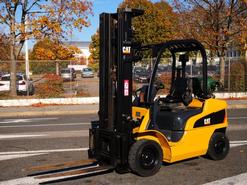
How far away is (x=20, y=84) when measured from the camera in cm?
2142

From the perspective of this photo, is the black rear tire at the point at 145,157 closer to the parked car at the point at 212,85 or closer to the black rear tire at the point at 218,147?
the black rear tire at the point at 218,147

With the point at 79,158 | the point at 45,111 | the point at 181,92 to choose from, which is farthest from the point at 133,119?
the point at 45,111

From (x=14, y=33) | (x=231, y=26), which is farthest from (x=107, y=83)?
(x=231, y=26)

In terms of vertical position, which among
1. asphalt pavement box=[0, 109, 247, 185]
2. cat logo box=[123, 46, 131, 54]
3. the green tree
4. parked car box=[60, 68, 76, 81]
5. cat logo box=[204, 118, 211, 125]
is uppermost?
the green tree

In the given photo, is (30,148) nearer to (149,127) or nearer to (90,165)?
(90,165)

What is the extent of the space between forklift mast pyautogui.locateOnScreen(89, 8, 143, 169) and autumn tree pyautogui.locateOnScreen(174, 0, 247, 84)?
20213 millimetres

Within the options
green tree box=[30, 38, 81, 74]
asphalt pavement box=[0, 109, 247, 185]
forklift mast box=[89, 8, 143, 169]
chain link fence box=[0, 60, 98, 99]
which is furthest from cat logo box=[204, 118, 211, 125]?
green tree box=[30, 38, 81, 74]

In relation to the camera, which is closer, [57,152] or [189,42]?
[189,42]

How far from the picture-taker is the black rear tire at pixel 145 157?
6227mm

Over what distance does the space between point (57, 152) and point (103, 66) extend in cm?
276

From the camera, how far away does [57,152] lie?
840 cm

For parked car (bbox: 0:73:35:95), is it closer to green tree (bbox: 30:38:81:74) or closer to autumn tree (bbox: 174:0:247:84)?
green tree (bbox: 30:38:81:74)

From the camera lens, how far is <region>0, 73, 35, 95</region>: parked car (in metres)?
21.2

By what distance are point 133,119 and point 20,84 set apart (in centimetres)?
1598
